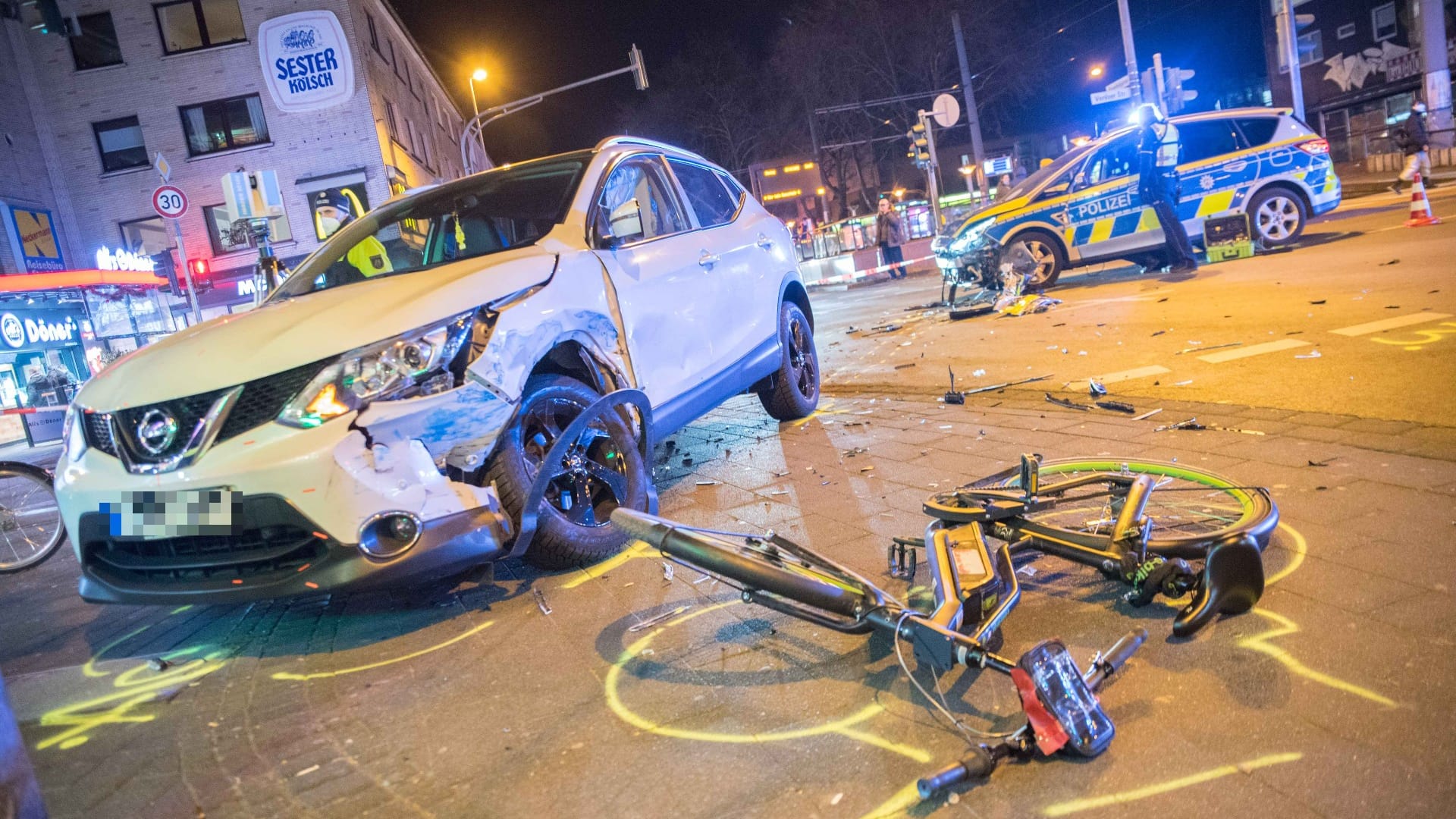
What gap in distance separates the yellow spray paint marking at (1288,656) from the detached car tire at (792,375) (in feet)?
12.6

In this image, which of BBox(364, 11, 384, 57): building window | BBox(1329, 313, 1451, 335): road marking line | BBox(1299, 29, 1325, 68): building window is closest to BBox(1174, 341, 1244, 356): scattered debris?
BBox(1329, 313, 1451, 335): road marking line

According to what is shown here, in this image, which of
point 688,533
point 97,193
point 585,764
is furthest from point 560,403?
point 97,193

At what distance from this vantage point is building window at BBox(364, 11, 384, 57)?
29344 mm

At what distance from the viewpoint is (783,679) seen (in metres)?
2.59

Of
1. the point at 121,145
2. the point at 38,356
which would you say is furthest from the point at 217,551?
the point at 121,145

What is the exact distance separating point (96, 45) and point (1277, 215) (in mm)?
30886

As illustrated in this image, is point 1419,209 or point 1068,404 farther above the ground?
point 1419,209

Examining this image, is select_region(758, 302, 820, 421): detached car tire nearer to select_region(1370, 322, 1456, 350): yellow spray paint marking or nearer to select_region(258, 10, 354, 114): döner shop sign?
select_region(1370, 322, 1456, 350): yellow spray paint marking

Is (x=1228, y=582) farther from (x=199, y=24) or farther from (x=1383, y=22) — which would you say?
(x=1383, y=22)

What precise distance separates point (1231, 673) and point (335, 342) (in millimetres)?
2860

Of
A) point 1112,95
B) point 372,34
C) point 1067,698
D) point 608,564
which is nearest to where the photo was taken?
point 1067,698

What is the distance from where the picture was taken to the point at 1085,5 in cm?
3975

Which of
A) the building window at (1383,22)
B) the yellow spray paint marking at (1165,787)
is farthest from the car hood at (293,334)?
the building window at (1383,22)

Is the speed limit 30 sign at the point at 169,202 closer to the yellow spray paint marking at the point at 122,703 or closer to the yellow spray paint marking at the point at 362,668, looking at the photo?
the yellow spray paint marking at the point at 122,703
